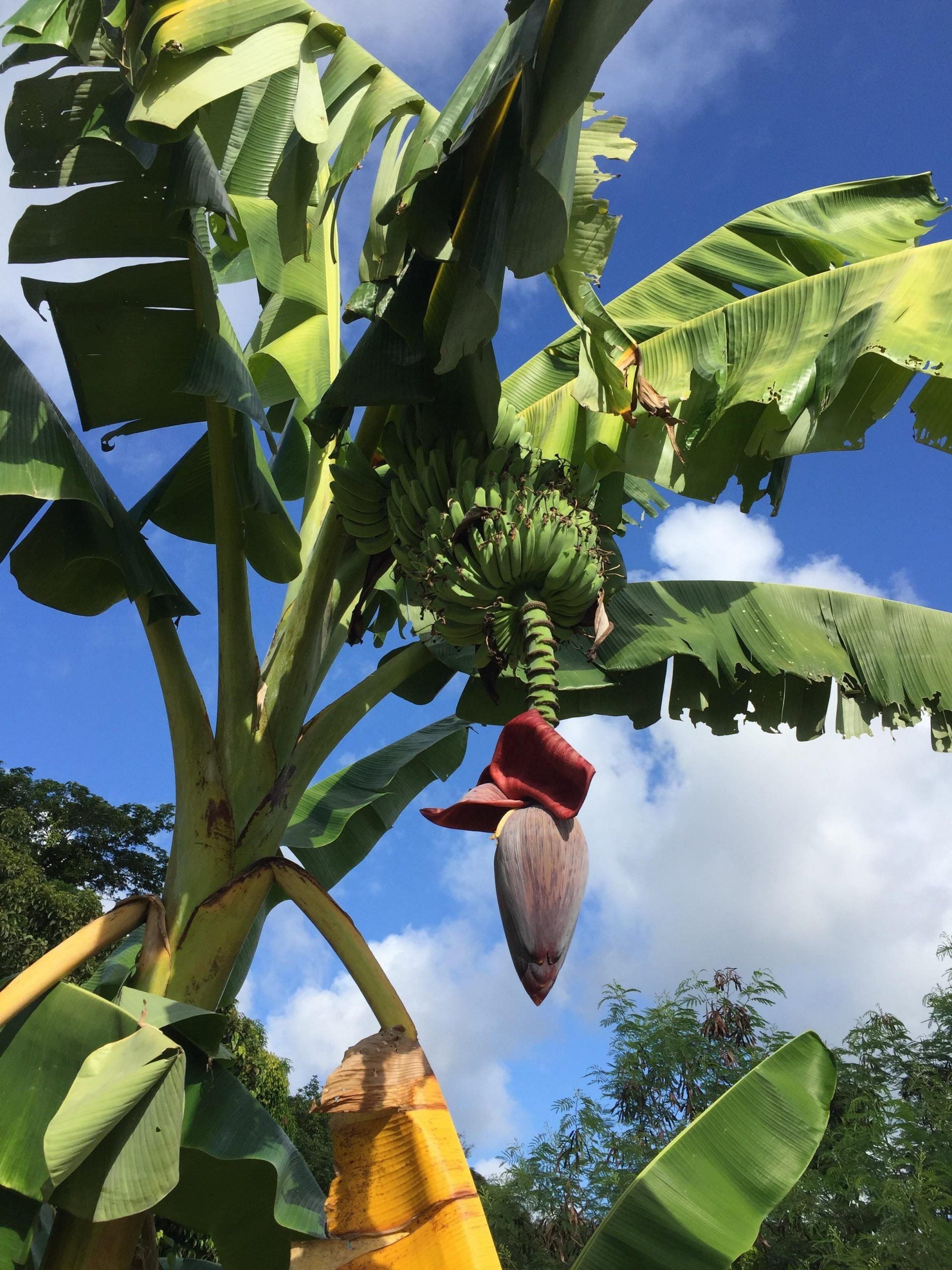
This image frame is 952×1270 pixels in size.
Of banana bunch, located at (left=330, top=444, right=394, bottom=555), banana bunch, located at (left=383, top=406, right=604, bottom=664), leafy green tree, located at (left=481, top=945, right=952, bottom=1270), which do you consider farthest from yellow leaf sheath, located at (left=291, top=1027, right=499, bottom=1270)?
leafy green tree, located at (left=481, top=945, right=952, bottom=1270)

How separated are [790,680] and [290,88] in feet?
6.86

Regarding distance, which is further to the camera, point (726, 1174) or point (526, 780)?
point (726, 1174)

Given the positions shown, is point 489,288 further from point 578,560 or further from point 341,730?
point 341,730

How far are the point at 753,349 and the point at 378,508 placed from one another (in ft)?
3.82

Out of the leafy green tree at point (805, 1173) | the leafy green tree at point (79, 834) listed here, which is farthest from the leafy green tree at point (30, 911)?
the leafy green tree at point (805, 1173)

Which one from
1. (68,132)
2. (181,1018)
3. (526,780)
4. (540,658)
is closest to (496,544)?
(540,658)

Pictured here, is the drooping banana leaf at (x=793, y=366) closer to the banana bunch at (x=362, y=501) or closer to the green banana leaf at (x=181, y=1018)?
the banana bunch at (x=362, y=501)

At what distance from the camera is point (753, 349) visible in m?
2.81

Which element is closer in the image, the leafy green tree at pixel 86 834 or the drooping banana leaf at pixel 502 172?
the drooping banana leaf at pixel 502 172

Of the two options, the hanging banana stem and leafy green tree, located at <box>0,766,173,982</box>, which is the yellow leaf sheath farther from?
leafy green tree, located at <box>0,766,173,982</box>

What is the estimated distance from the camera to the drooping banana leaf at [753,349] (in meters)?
2.54

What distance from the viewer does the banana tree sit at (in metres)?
1.74

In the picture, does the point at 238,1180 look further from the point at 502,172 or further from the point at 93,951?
the point at 502,172

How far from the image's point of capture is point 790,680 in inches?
117
